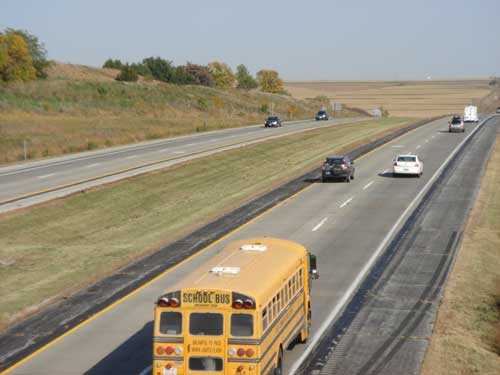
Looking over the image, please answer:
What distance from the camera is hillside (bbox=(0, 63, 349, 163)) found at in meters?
69.4

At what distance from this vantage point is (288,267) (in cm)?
1692

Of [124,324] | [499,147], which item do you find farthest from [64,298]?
[499,147]

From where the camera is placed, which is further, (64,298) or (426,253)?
(426,253)

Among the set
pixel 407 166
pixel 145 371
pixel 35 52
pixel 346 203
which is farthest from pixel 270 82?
pixel 145 371

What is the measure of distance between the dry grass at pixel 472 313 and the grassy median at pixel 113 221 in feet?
35.3

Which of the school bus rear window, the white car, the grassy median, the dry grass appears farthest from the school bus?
the white car

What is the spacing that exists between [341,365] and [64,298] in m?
9.41

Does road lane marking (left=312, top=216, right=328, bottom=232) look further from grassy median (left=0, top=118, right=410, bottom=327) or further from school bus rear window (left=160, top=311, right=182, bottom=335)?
school bus rear window (left=160, top=311, right=182, bottom=335)

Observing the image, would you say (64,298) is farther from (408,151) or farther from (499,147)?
(499,147)

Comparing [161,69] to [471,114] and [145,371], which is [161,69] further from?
[145,371]

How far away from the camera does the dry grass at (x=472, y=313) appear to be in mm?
17797

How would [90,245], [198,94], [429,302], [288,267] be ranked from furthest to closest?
[198,94] → [90,245] → [429,302] → [288,267]

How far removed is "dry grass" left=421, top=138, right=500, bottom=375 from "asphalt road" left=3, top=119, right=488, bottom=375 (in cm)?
281

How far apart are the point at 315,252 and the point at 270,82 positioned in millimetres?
167119
